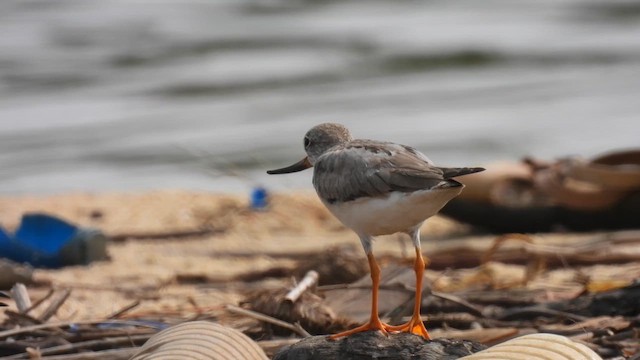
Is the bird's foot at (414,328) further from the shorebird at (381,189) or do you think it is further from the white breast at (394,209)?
the white breast at (394,209)

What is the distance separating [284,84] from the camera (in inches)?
426

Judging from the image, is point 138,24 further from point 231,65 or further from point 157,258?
point 157,258

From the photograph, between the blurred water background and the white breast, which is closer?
the white breast

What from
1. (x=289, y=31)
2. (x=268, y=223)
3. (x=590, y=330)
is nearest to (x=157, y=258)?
(x=268, y=223)

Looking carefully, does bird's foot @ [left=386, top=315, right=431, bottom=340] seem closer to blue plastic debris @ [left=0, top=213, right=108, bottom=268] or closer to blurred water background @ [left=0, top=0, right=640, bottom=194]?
blue plastic debris @ [left=0, top=213, right=108, bottom=268]

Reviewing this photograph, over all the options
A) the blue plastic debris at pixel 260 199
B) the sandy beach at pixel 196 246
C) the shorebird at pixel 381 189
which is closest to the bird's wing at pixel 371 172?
the shorebird at pixel 381 189

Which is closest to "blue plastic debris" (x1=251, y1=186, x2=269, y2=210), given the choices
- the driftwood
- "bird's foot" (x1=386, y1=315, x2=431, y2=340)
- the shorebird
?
the shorebird

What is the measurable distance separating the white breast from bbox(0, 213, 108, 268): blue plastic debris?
249 cm

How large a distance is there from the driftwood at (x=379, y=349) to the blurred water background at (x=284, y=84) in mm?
3749

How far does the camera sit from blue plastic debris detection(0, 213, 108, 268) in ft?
17.6

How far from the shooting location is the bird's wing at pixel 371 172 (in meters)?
3.08

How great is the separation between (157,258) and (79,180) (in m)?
2.78

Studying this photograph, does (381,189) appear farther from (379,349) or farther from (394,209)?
(379,349)

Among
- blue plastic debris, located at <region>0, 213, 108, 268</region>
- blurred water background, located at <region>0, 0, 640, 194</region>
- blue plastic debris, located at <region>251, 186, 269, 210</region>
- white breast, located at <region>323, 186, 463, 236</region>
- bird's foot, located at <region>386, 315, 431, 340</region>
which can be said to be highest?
white breast, located at <region>323, 186, 463, 236</region>
